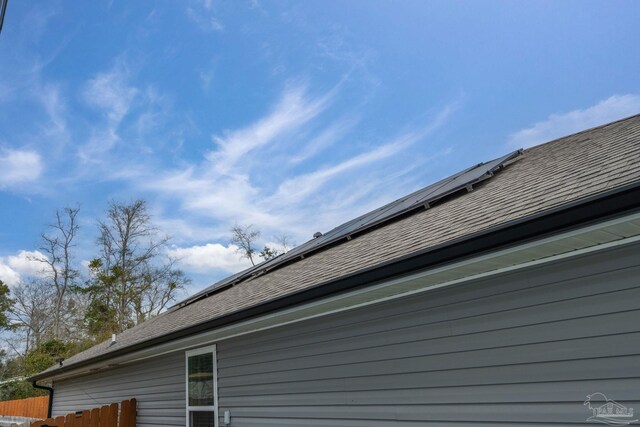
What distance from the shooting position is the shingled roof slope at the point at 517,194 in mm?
3181

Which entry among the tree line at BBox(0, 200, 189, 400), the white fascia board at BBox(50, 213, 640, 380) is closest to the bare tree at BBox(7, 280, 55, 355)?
the tree line at BBox(0, 200, 189, 400)

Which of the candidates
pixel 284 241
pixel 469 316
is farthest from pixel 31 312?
pixel 469 316

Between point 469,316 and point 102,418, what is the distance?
6718 millimetres

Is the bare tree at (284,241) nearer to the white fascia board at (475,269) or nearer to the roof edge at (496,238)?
the white fascia board at (475,269)

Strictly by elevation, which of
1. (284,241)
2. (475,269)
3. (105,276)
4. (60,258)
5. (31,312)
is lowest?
(475,269)

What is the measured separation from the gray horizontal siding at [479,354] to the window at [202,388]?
1.46 meters

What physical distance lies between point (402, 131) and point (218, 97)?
435 centimetres

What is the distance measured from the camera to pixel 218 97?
1109 centimetres

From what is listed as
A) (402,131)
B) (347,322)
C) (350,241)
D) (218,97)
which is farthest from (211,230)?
(347,322)

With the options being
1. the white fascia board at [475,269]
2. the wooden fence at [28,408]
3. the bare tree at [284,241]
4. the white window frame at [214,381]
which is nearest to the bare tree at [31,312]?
the wooden fence at [28,408]

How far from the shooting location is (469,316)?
351cm

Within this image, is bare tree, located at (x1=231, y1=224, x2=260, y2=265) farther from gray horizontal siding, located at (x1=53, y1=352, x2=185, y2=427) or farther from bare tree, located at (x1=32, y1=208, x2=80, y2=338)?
gray horizontal siding, located at (x1=53, y1=352, x2=185, y2=427)

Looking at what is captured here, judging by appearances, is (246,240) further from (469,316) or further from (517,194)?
(469,316)

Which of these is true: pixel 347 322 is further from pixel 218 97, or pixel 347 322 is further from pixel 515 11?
pixel 218 97
